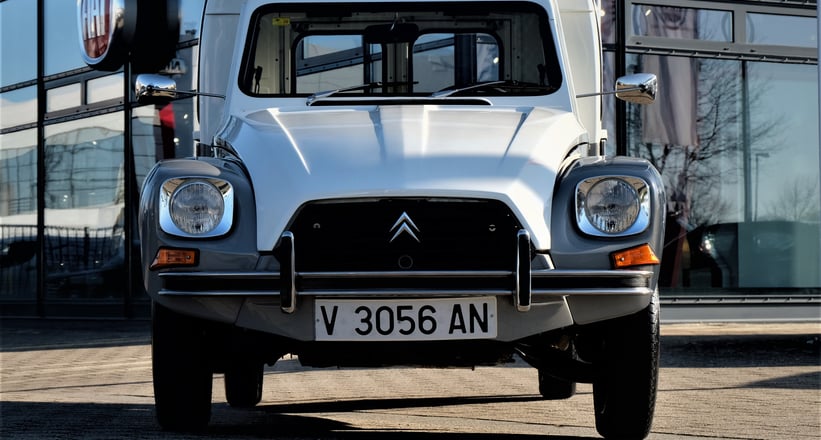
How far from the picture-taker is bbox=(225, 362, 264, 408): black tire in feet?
24.2

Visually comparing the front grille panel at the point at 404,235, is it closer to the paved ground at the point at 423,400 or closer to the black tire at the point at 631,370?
the black tire at the point at 631,370

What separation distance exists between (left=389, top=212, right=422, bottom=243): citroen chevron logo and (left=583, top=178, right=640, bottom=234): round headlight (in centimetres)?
67

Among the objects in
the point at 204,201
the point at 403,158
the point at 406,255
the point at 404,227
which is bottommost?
the point at 406,255

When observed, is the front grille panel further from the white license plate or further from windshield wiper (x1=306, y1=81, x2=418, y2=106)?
windshield wiper (x1=306, y1=81, x2=418, y2=106)

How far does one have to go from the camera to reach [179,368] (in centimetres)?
529

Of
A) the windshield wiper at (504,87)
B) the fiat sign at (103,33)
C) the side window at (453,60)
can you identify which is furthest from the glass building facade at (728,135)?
the windshield wiper at (504,87)

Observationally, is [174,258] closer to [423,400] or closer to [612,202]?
[612,202]

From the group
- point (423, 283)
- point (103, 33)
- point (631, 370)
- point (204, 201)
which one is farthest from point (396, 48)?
point (103, 33)

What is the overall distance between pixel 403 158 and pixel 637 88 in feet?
4.91

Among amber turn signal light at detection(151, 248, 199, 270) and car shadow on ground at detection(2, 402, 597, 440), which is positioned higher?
amber turn signal light at detection(151, 248, 199, 270)

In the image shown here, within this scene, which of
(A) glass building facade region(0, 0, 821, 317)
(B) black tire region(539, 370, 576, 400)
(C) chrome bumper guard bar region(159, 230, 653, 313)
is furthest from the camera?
(A) glass building facade region(0, 0, 821, 317)

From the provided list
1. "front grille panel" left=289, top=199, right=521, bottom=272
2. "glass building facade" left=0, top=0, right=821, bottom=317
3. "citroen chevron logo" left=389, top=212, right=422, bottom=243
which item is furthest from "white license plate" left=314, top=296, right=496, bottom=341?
"glass building facade" left=0, top=0, right=821, bottom=317

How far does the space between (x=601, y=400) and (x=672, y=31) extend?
10030 mm

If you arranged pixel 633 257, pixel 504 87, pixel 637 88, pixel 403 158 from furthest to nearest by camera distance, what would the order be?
pixel 504 87 → pixel 637 88 → pixel 403 158 → pixel 633 257
